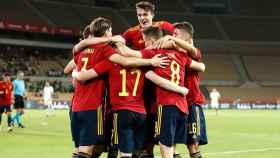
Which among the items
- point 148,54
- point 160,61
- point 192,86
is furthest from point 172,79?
point 192,86

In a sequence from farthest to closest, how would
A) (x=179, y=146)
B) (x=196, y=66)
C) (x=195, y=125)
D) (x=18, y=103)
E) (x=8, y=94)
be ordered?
(x=18, y=103) < (x=8, y=94) < (x=179, y=146) < (x=195, y=125) < (x=196, y=66)

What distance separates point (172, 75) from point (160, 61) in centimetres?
30

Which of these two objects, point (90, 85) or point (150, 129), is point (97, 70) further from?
point (150, 129)

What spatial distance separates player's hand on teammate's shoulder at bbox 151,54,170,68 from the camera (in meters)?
8.51

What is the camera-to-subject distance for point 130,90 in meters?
A: 8.49

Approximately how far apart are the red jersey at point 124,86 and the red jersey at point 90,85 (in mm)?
159

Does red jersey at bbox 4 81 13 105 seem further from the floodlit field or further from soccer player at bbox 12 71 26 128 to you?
soccer player at bbox 12 71 26 128

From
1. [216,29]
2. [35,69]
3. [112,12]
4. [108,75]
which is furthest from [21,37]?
[108,75]

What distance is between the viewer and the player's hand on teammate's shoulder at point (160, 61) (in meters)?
8.51

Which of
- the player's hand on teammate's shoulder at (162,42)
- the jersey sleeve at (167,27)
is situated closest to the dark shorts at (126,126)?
the player's hand on teammate's shoulder at (162,42)

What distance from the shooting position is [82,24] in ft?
195

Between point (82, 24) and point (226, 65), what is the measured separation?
648 inches

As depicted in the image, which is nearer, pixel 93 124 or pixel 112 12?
pixel 93 124

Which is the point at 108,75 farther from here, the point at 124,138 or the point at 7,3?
the point at 7,3
